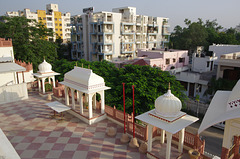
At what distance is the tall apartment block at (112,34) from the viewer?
43287 mm

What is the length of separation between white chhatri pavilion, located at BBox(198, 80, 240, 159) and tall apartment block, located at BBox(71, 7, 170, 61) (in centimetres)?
3567

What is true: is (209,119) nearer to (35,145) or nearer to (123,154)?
(123,154)

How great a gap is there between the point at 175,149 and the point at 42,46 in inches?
1105

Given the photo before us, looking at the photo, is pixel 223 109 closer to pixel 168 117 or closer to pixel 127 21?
pixel 168 117

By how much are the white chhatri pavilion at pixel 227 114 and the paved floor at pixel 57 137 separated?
4.57 metres

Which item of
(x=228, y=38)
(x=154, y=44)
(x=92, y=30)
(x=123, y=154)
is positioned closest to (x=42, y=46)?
(x=92, y=30)

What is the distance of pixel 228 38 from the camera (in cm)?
4866

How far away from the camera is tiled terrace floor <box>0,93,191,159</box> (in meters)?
10.7

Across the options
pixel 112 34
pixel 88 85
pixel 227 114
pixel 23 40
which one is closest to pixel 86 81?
pixel 88 85

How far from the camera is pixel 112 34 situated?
145 ft

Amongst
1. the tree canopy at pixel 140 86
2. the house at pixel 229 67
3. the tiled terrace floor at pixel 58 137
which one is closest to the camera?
the tiled terrace floor at pixel 58 137

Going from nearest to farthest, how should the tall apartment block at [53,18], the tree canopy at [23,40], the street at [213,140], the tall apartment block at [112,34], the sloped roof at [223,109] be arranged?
the sloped roof at [223,109] → the street at [213,140] → the tree canopy at [23,40] → the tall apartment block at [112,34] → the tall apartment block at [53,18]

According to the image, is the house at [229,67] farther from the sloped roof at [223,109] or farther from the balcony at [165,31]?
the balcony at [165,31]

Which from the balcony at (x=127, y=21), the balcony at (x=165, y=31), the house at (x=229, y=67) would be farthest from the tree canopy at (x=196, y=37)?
the house at (x=229, y=67)
